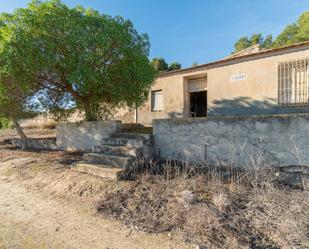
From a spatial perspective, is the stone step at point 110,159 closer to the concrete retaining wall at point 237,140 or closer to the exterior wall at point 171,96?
the concrete retaining wall at point 237,140

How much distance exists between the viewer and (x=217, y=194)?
443cm

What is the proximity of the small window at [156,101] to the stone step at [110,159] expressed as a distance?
7028mm

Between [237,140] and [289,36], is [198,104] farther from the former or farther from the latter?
[289,36]

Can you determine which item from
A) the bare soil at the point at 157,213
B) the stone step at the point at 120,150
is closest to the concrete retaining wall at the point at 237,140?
the bare soil at the point at 157,213

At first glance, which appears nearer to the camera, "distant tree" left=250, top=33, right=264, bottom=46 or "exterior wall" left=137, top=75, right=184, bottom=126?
"exterior wall" left=137, top=75, right=184, bottom=126

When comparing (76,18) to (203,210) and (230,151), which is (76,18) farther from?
(203,210)

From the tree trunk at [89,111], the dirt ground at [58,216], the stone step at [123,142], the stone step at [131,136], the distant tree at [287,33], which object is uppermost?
the distant tree at [287,33]

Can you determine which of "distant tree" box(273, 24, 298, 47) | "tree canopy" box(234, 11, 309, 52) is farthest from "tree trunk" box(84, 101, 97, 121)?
"distant tree" box(273, 24, 298, 47)

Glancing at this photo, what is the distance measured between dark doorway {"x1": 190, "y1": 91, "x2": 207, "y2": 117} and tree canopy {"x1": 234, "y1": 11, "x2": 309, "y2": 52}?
11.4 meters

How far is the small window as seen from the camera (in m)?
13.4

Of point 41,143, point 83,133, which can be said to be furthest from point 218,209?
point 41,143

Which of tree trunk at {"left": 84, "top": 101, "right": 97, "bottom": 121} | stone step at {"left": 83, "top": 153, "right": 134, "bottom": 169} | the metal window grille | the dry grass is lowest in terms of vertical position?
the dry grass

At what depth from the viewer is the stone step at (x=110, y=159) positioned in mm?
6008

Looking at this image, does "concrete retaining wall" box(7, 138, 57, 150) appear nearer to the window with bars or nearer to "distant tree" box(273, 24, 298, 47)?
the window with bars
